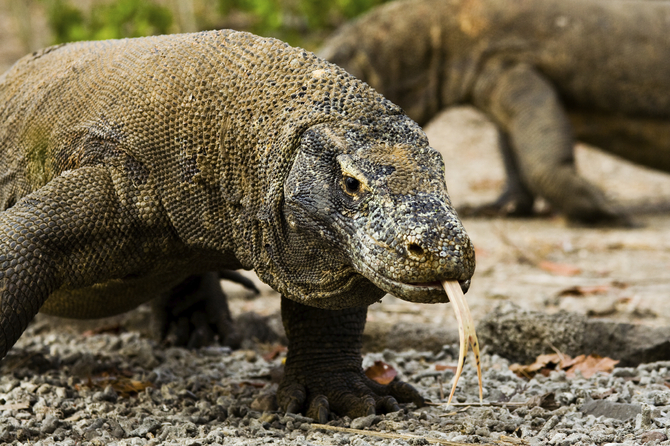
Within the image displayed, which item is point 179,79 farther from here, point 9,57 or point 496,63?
point 9,57

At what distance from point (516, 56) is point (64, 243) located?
6.60 metres

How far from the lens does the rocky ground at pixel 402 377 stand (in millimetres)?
2760

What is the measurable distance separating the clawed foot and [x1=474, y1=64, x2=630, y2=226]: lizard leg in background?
205 inches

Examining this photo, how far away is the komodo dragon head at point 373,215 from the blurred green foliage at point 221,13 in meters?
11.4

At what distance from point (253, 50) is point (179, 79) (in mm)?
276

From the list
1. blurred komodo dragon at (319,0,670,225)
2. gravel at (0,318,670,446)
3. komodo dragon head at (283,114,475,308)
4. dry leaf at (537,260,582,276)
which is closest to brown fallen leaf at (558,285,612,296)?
dry leaf at (537,260,582,276)

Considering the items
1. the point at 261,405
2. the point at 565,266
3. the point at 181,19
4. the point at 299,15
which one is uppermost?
the point at 299,15

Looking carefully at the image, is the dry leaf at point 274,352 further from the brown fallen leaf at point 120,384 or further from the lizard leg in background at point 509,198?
the lizard leg in background at point 509,198

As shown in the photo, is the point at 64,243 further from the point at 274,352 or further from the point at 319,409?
the point at 274,352

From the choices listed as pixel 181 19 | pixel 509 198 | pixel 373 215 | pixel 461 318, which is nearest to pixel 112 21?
pixel 181 19

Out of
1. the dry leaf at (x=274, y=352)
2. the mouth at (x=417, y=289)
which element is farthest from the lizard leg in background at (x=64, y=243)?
the dry leaf at (x=274, y=352)

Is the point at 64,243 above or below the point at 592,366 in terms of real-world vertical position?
above

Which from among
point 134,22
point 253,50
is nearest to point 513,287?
point 253,50

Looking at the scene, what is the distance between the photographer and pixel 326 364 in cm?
323
